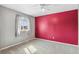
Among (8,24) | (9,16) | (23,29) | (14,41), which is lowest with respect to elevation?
(14,41)

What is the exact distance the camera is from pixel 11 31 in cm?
361

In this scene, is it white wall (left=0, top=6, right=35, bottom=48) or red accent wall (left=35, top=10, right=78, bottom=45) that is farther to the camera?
red accent wall (left=35, top=10, right=78, bottom=45)

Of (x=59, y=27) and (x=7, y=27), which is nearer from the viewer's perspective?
(x=7, y=27)

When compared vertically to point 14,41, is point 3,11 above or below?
above

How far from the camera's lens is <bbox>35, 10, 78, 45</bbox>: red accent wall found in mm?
3762

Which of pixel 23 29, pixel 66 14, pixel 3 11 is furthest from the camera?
pixel 23 29

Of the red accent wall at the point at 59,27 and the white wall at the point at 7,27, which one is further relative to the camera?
the red accent wall at the point at 59,27

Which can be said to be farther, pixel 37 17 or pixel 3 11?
pixel 37 17

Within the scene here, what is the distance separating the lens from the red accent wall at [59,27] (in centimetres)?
376

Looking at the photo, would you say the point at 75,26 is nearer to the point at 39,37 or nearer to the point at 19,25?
the point at 39,37

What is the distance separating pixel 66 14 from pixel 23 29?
9.87 feet

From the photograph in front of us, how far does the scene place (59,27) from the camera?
435 centimetres
